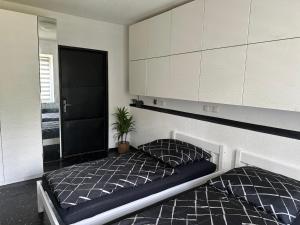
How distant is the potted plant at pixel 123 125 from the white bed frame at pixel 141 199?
4.93 feet

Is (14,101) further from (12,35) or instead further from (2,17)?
(2,17)

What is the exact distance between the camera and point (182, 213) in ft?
5.10

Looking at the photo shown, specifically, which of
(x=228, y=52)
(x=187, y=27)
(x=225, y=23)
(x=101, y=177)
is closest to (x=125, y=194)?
(x=101, y=177)

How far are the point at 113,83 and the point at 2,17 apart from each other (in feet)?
6.51

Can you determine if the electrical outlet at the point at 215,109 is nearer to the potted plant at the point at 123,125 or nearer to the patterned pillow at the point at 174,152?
the patterned pillow at the point at 174,152

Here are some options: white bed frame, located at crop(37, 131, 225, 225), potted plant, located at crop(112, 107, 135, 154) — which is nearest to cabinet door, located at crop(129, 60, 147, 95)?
potted plant, located at crop(112, 107, 135, 154)

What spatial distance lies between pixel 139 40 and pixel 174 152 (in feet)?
6.72

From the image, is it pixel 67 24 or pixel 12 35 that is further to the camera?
pixel 67 24

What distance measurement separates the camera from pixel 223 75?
7.56ft

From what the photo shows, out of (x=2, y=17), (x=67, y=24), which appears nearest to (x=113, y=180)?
(x=2, y=17)

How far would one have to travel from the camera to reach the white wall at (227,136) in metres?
2.02

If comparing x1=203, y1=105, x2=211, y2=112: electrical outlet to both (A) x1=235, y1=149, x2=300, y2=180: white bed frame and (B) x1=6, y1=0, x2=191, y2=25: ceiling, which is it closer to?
(A) x1=235, y1=149, x2=300, y2=180: white bed frame

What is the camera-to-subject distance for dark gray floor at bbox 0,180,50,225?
2.18 meters

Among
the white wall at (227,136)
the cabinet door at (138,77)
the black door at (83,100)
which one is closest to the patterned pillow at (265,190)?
the white wall at (227,136)
